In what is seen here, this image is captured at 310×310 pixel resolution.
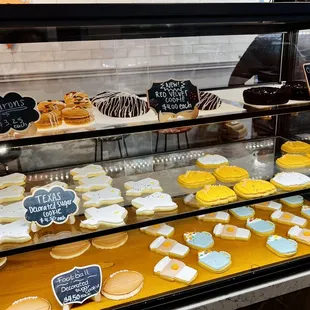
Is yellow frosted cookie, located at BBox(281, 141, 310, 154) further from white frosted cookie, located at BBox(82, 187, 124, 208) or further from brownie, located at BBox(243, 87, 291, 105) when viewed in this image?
white frosted cookie, located at BBox(82, 187, 124, 208)

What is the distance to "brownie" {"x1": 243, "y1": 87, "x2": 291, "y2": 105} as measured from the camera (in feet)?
5.46

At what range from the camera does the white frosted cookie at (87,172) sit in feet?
6.29

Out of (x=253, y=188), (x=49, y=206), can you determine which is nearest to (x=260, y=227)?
(x=253, y=188)

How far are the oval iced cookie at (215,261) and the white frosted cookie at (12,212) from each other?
831 mm

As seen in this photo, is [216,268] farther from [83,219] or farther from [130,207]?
[83,219]

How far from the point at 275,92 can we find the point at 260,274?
0.84 meters

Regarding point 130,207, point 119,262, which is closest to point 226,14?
point 130,207

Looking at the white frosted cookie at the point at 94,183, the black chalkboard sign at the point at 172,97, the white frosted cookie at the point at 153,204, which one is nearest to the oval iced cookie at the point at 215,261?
the white frosted cookie at the point at 153,204

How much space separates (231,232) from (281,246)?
266 mm

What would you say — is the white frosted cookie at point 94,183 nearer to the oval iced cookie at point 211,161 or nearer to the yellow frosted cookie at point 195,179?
the yellow frosted cookie at point 195,179

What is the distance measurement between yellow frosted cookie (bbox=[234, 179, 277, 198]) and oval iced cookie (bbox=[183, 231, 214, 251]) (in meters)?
0.28

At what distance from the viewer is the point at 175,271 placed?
1562mm

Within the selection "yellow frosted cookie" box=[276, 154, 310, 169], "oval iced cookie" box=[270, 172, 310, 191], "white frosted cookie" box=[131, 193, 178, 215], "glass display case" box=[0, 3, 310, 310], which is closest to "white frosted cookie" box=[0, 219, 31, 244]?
"glass display case" box=[0, 3, 310, 310]

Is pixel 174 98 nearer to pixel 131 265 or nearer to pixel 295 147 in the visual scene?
pixel 131 265
